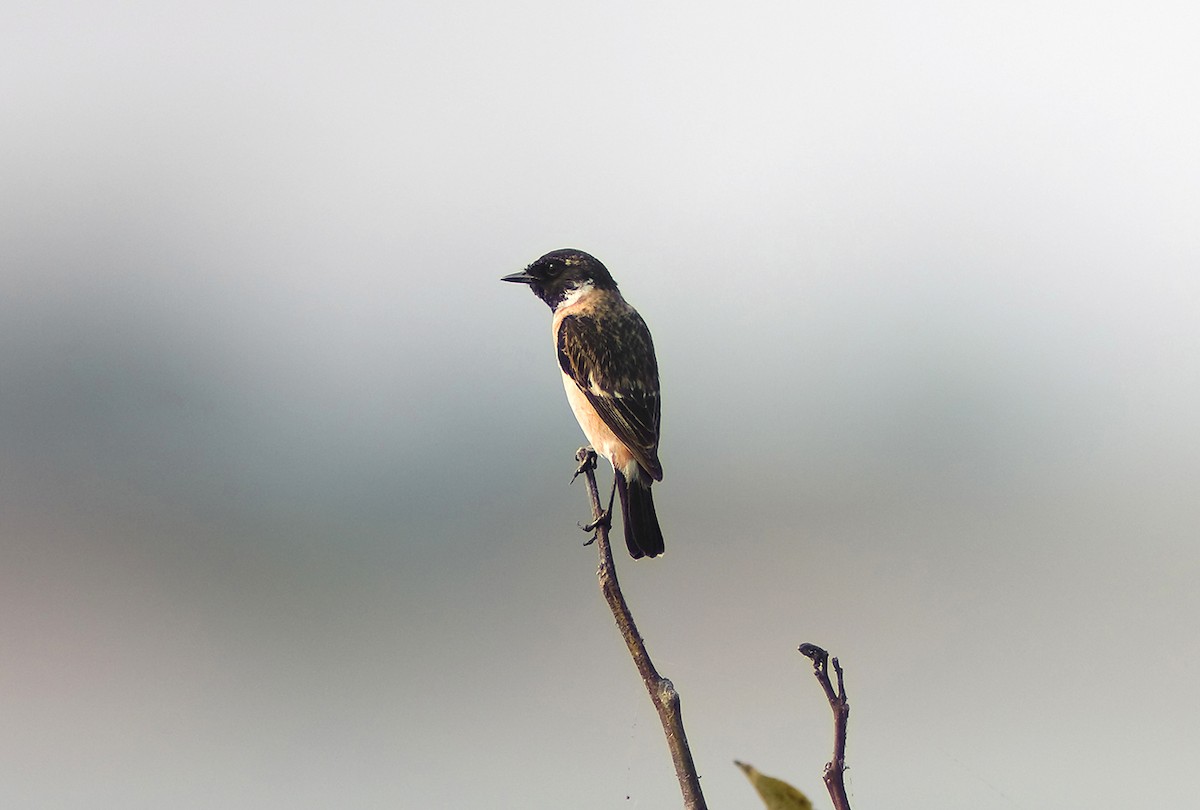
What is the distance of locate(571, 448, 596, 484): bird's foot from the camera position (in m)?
3.52

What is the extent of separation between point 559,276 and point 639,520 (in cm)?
141

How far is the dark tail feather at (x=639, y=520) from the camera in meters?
4.56

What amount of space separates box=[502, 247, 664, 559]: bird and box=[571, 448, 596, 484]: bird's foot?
667 mm

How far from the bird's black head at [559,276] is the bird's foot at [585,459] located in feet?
6.42

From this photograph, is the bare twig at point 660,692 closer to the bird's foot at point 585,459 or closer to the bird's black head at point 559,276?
the bird's foot at point 585,459

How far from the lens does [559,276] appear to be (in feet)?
18.5

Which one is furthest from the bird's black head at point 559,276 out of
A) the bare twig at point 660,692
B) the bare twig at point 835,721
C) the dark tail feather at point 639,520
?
the bare twig at point 835,721

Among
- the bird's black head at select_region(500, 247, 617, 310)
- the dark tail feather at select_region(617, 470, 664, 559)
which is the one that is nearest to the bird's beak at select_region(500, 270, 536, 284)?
the bird's black head at select_region(500, 247, 617, 310)

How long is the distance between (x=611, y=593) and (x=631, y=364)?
309 centimetres

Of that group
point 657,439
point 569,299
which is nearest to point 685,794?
point 657,439

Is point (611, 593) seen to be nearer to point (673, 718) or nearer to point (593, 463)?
point (673, 718)

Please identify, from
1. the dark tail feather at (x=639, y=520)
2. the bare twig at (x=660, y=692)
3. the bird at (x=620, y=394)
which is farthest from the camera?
the bird at (x=620, y=394)

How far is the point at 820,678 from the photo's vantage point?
5.24 feet

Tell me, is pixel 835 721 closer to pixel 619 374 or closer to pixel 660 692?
pixel 660 692
